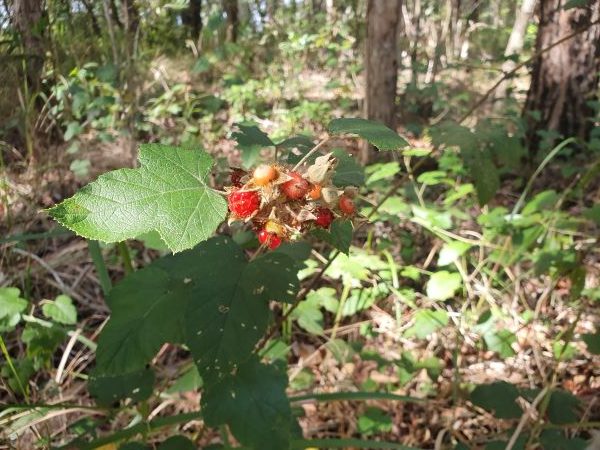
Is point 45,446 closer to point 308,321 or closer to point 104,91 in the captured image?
point 308,321

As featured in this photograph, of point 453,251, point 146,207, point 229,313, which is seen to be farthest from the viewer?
point 453,251

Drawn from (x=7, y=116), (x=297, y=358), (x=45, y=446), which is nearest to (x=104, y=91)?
(x=7, y=116)

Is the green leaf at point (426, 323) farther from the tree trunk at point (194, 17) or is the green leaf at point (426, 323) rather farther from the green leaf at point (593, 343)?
the tree trunk at point (194, 17)

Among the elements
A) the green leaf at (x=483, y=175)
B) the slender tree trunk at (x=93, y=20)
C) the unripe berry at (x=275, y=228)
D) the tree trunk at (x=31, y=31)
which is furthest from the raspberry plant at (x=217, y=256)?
the slender tree trunk at (x=93, y=20)

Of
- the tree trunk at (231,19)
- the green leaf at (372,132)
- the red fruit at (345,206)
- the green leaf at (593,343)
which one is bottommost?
the green leaf at (593,343)

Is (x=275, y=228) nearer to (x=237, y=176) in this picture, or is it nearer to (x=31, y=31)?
(x=237, y=176)

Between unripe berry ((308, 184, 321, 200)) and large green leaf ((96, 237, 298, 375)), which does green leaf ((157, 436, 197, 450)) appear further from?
unripe berry ((308, 184, 321, 200))

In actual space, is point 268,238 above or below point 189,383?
above

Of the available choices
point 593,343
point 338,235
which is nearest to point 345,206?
point 338,235
